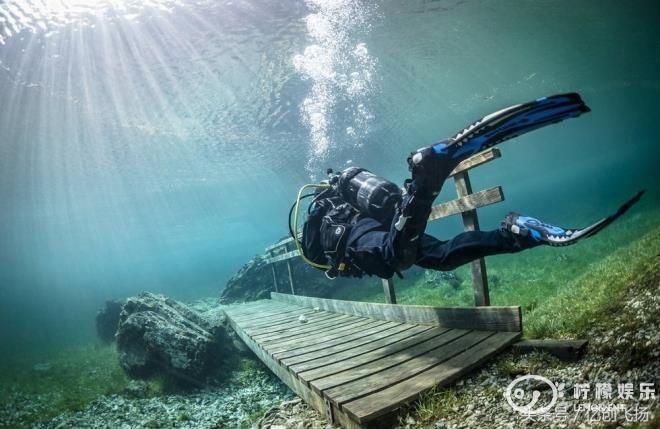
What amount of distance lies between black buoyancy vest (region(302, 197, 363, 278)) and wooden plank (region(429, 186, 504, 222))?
1428 millimetres

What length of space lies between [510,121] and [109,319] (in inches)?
802

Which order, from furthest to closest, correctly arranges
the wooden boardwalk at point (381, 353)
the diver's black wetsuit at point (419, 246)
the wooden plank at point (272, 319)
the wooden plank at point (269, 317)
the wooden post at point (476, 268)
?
the wooden plank at point (269, 317) → the wooden plank at point (272, 319) → the wooden post at point (476, 268) → the diver's black wetsuit at point (419, 246) → the wooden boardwalk at point (381, 353)

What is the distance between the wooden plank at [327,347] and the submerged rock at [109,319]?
1577 centimetres

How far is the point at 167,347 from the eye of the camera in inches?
280

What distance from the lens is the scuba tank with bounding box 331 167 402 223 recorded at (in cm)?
374

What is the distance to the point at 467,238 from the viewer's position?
335 centimetres

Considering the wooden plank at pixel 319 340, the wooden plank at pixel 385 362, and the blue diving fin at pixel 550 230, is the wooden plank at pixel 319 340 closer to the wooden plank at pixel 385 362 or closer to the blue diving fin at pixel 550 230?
the wooden plank at pixel 385 362

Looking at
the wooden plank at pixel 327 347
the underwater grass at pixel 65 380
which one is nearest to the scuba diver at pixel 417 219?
the wooden plank at pixel 327 347

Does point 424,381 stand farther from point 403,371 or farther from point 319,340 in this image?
point 319,340

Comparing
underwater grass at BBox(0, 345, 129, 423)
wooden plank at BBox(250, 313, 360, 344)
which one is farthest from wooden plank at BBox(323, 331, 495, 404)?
underwater grass at BBox(0, 345, 129, 423)

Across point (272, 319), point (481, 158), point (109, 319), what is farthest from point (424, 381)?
point (109, 319)

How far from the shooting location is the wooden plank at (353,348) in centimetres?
394

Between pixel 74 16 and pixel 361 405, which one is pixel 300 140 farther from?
A: pixel 361 405

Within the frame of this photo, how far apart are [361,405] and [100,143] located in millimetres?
24017
